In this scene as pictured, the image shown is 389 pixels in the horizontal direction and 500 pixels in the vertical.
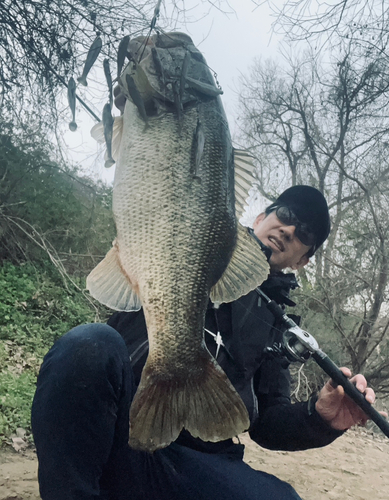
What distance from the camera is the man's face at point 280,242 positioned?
2.58m

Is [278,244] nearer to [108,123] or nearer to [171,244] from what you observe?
[171,244]

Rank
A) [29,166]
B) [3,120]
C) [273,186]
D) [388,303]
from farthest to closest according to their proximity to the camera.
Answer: [273,186]
[388,303]
[29,166]
[3,120]

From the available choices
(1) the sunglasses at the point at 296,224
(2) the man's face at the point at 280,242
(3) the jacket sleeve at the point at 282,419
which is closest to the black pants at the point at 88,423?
(3) the jacket sleeve at the point at 282,419

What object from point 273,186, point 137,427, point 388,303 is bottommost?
point 137,427

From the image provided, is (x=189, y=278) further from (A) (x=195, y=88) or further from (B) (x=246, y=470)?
(B) (x=246, y=470)

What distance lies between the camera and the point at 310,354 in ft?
6.44

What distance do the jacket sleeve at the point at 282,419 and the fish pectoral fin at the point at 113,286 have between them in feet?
3.60

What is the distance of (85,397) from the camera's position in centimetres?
137

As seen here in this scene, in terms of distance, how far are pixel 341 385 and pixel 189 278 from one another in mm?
956

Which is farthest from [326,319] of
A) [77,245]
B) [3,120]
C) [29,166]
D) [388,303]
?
[3,120]

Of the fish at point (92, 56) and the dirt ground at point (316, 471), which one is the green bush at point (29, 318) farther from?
the fish at point (92, 56)

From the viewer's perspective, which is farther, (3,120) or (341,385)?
(3,120)

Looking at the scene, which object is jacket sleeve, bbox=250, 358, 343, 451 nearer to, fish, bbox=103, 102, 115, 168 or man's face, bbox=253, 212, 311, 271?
man's face, bbox=253, 212, 311, 271

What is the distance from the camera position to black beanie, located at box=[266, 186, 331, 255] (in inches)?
102
